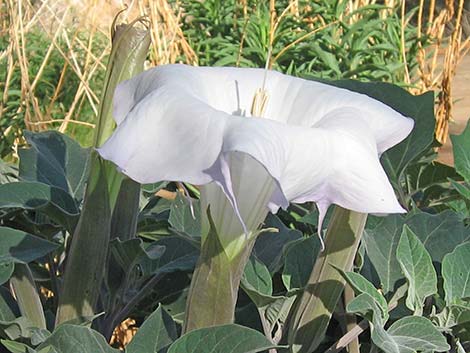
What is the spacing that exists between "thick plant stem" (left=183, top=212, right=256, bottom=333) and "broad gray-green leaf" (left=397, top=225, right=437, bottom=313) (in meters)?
0.15

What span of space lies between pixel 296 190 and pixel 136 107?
4.8 inches

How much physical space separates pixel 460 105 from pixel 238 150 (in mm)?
4274

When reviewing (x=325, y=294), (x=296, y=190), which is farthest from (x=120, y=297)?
(x=296, y=190)

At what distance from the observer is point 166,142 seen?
570 mm

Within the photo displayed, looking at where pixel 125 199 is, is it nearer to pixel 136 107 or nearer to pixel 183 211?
pixel 183 211

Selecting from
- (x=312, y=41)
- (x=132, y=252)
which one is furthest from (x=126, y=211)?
(x=312, y=41)

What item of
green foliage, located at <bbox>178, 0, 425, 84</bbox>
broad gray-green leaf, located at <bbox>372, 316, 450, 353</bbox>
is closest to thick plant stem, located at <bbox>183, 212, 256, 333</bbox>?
broad gray-green leaf, located at <bbox>372, 316, 450, 353</bbox>

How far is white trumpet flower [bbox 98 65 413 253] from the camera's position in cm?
56

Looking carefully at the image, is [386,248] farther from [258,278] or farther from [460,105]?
[460,105]

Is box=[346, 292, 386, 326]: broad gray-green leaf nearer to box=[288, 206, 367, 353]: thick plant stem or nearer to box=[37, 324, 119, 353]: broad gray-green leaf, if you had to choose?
box=[288, 206, 367, 353]: thick plant stem

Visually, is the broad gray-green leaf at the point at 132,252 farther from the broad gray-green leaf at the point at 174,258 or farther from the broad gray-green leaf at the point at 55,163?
the broad gray-green leaf at the point at 55,163

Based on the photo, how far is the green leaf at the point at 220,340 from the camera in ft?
2.04

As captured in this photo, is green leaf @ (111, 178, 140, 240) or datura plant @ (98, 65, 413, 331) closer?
datura plant @ (98, 65, 413, 331)

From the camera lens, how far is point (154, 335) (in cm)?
68
